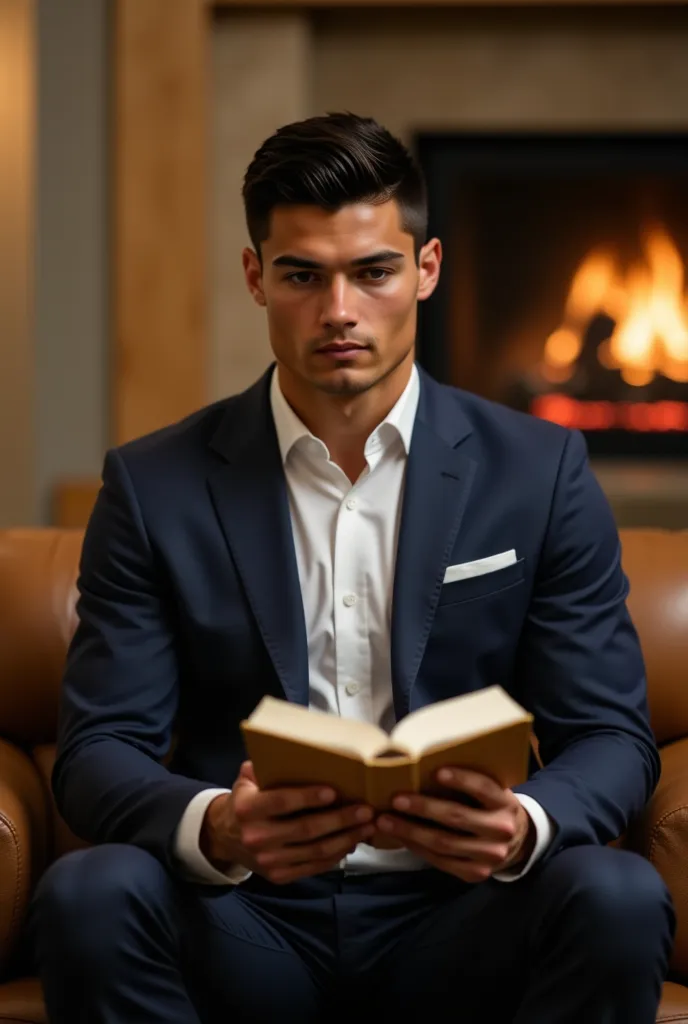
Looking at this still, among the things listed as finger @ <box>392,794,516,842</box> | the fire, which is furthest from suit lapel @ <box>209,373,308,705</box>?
the fire

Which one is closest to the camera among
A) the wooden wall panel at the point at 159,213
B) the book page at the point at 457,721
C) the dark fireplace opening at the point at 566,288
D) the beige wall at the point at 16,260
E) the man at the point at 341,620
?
the book page at the point at 457,721

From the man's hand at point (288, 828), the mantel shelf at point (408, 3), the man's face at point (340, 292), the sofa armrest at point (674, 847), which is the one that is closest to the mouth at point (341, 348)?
the man's face at point (340, 292)

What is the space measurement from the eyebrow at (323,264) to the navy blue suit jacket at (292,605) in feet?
0.64

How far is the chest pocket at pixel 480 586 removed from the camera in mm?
1484

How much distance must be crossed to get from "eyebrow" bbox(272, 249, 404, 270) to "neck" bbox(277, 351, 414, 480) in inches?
4.8

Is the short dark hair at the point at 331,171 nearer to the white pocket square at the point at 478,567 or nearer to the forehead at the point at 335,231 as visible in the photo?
the forehead at the point at 335,231

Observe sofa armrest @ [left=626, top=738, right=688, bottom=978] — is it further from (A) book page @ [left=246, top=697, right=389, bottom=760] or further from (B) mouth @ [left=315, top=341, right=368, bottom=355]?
(B) mouth @ [left=315, top=341, right=368, bottom=355]

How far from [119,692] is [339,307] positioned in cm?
46

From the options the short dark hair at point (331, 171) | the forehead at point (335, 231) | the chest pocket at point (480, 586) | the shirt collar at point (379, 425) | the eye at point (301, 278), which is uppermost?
the short dark hair at point (331, 171)

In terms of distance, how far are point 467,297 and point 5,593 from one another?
2211 mm

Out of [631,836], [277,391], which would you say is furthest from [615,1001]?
[277,391]

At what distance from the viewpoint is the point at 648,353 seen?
145 inches

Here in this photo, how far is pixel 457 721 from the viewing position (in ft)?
3.63

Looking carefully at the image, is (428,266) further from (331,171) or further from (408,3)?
(408,3)
